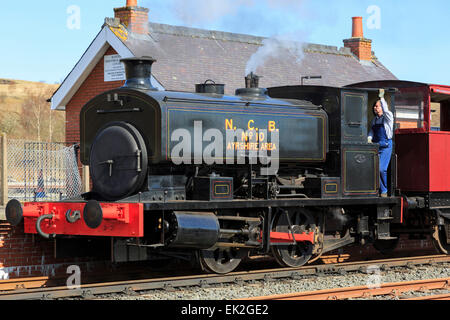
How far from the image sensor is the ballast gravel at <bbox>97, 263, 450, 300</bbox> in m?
9.12

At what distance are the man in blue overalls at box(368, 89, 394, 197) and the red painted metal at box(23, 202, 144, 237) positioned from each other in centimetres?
479

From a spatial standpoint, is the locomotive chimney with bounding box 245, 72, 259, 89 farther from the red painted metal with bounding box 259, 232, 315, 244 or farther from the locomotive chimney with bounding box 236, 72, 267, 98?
the red painted metal with bounding box 259, 232, 315, 244

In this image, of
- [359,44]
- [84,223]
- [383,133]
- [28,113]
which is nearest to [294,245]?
[383,133]

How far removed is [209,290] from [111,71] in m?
9.93

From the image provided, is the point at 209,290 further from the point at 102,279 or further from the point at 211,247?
the point at 102,279

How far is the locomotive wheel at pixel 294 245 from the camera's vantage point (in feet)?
35.9

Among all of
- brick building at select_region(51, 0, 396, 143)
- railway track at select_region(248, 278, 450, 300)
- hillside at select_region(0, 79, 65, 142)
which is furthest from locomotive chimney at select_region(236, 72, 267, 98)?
hillside at select_region(0, 79, 65, 142)

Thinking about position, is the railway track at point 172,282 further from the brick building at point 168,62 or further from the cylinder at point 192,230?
the brick building at point 168,62

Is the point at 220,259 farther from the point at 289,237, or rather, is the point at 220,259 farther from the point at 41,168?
the point at 41,168

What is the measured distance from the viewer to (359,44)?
23922mm

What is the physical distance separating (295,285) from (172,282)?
1.81 meters

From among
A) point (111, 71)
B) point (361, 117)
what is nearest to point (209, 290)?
point (361, 117)

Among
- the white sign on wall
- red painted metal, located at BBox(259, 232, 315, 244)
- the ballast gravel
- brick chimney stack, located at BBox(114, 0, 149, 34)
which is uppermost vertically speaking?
brick chimney stack, located at BBox(114, 0, 149, 34)

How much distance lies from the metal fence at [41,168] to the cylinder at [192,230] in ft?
9.67
